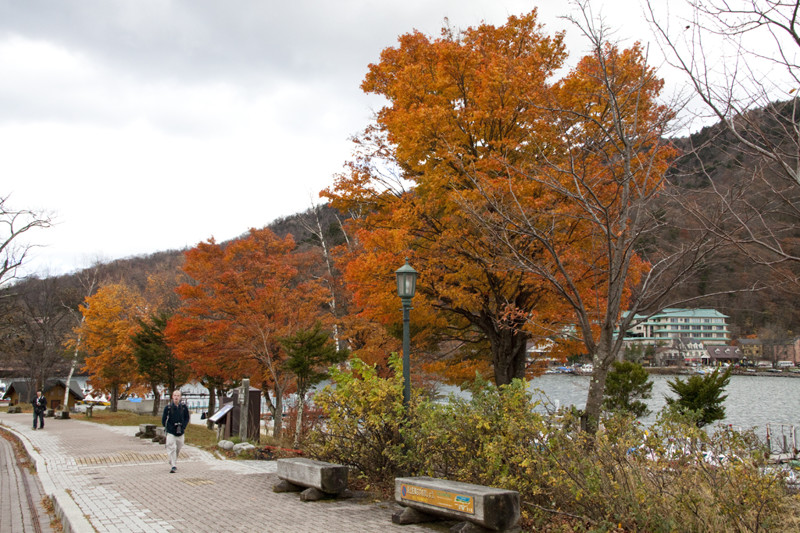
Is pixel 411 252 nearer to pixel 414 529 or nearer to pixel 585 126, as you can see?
pixel 585 126

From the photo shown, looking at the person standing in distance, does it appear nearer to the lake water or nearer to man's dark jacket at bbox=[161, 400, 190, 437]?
man's dark jacket at bbox=[161, 400, 190, 437]

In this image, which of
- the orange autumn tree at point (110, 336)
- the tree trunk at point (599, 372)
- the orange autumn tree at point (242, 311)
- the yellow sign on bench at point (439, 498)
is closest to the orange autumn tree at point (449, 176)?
the tree trunk at point (599, 372)

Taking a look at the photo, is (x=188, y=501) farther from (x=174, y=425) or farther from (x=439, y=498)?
(x=439, y=498)

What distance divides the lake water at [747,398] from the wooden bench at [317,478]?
13.9 m

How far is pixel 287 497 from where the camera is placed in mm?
8961

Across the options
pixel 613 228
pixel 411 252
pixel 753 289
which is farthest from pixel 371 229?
pixel 753 289

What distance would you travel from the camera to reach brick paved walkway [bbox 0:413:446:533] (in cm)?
715

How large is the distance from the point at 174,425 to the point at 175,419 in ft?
0.50

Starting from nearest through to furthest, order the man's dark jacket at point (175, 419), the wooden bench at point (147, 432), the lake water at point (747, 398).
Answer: the man's dark jacket at point (175, 419), the wooden bench at point (147, 432), the lake water at point (747, 398)

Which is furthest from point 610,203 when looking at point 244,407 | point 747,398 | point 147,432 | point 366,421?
point 747,398

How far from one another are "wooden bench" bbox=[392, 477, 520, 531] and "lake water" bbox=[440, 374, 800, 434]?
15105mm

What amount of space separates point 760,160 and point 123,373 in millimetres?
39706

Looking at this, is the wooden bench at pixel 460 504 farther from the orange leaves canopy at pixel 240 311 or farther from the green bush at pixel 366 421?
the orange leaves canopy at pixel 240 311

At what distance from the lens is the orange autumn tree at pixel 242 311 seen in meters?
23.1
